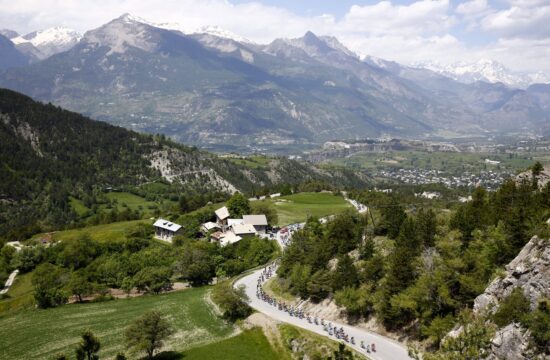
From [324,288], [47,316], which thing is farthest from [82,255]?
[324,288]

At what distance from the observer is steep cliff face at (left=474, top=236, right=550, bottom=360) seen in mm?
47938

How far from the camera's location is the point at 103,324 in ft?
285

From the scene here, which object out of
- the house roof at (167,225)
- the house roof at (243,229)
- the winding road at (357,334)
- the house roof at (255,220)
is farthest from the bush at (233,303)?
the house roof at (167,225)

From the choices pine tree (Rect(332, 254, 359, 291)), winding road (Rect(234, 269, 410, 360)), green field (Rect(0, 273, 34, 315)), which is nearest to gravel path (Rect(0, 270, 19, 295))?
green field (Rect(0, 273, 34, 315))

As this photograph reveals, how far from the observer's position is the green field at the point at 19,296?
363ft

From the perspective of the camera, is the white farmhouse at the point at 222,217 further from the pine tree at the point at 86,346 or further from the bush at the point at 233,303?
the pine tree at the point at 86,346

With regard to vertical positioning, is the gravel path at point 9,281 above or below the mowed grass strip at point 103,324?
below

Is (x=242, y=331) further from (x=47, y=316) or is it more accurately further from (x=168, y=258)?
(x=168, y=258)

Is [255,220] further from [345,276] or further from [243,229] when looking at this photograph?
[345,276]

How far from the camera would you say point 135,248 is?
14288 cm

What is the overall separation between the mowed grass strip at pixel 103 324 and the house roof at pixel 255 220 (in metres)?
48.7

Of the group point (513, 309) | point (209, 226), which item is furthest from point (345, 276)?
point (209, 226)

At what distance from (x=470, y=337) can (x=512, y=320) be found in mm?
5695

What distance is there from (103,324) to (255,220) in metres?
74.5
